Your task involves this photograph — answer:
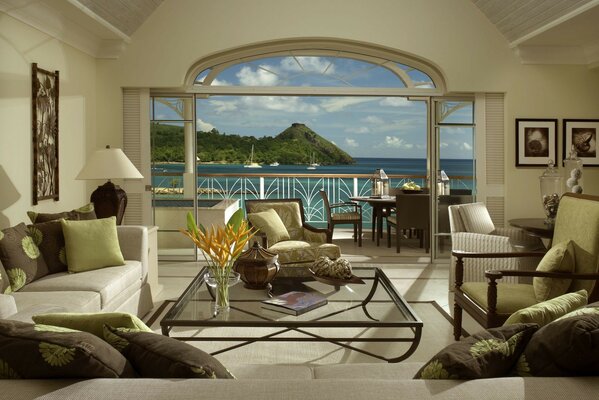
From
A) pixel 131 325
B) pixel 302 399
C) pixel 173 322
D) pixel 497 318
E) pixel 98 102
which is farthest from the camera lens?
pixel 98 102

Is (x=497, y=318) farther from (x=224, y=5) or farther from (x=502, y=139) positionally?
(x=224, y=5)

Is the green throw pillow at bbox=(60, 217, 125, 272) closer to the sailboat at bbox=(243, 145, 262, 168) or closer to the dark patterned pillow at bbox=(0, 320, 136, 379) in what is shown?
the dark patterned pillow at bbox=(0, 320, 136, 379)

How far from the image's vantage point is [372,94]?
6.82m

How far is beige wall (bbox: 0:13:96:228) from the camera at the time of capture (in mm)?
4344

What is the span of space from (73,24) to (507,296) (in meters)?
4.54

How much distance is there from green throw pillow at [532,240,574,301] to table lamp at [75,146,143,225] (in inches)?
132

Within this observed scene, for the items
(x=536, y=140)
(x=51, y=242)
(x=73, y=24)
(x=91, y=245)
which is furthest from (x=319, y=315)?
(x=536, y=140)

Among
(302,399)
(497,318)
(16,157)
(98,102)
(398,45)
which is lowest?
(497,318)

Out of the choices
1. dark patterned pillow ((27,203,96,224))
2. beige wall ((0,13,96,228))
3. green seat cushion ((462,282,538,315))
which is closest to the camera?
green seat cushion ((462,282,538,315))

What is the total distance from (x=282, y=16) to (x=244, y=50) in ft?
2.15

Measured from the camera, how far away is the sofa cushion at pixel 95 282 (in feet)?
12.0

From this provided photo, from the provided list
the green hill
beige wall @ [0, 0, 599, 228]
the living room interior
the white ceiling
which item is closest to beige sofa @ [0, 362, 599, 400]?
the white ceiling

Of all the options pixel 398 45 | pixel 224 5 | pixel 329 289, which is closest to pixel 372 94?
pixel 398 45

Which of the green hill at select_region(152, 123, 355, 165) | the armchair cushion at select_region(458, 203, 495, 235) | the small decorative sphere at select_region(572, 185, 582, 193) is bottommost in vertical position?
the armchair cushion at select_region(458, 203, 495, 235)
